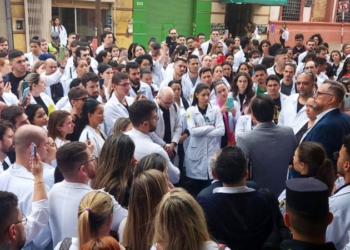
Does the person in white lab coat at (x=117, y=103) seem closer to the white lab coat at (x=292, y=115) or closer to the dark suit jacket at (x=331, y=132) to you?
the white lab coat at (x=292, y=115)

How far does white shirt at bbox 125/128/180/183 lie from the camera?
3627 mm

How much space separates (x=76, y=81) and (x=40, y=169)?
10.3 feet

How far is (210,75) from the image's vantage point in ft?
20.8

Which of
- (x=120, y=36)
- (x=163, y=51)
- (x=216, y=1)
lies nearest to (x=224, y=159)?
(x=163, y=51)

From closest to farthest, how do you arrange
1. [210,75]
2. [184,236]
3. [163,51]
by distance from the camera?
[184,236], [210,75], [163,51]

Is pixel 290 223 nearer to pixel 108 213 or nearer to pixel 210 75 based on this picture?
pixel 108 213

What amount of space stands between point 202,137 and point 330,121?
5.85 ft

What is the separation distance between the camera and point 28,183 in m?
2.87

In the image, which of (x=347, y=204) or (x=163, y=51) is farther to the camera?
(x=163, y=51)

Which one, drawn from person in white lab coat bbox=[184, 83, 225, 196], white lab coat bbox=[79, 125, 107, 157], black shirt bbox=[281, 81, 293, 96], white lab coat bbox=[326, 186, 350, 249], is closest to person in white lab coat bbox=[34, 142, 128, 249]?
white lab coat bbox=[79, 125, 107, 157]

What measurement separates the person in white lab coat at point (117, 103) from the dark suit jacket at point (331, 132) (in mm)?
2466

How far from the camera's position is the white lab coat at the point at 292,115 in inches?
187

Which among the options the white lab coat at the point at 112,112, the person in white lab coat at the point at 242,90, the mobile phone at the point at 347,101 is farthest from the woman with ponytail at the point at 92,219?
the person in white lab coat at the point at 242,90

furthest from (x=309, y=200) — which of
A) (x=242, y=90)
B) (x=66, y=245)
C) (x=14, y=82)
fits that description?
(x=14, y=82)
